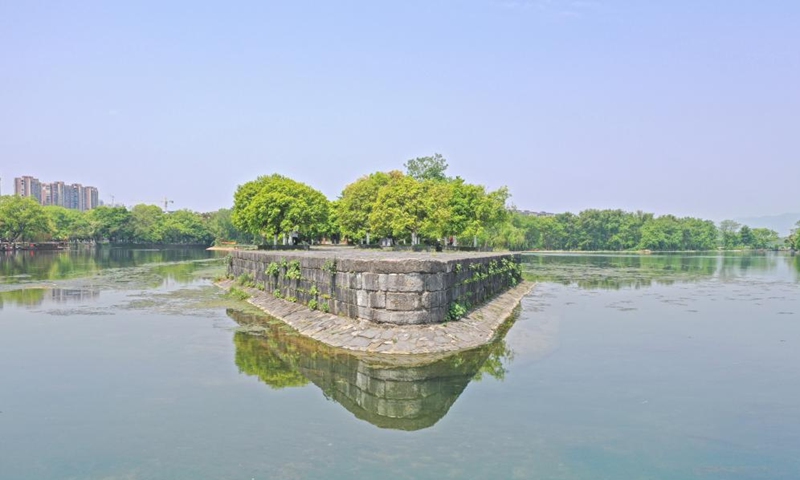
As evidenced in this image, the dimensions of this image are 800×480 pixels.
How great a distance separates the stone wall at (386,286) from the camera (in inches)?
562

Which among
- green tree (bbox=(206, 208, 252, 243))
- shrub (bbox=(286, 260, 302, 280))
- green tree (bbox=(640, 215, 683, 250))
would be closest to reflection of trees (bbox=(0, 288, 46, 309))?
shrub (bbox=(286, 260, 302, 280))

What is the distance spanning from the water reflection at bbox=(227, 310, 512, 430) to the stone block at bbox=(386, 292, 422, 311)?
1.69 meters

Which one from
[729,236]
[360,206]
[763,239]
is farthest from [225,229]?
[763,239]

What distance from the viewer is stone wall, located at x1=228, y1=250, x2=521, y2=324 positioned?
46.8 feet

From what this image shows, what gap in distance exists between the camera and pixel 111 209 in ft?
442

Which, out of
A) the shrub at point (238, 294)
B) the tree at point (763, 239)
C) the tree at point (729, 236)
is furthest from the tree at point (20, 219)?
the tree at point (763, 239)

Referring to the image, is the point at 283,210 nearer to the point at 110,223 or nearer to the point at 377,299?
the point at 377,299

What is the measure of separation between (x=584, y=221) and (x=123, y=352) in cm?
13721

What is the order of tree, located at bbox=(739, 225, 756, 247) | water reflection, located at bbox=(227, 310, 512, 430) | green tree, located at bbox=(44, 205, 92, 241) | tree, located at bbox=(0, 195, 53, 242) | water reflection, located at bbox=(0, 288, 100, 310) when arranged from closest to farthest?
water reflection, located at bbox=(227, 310, 512, 430) < water reflection, located at bbox=(0, 288, 100, 310) < tree, located at bbox=(0, 195, 53, 242) < green tree, located at bbox=(44, 205, 92, 241) < tree, located at bbox=(739, 225, 756, 247)

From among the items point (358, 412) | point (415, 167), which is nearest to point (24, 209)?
point (415, 167)

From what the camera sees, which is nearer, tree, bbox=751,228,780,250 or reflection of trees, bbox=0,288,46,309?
reflection of trees, bbox=0,288,46,309

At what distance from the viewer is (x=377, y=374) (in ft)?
37.9

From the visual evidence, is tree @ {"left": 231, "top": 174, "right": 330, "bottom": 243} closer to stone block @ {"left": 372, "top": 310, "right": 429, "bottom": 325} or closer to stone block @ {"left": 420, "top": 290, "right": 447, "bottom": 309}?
stone block @ {"left": 420, "top": 290, "right": 447, "bottom": 309}

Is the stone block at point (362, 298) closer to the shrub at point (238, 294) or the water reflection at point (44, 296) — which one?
the shrub at point (238, 294)
